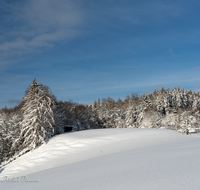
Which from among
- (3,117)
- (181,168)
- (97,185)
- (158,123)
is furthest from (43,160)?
(158,123)

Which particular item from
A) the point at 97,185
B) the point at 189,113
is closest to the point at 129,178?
the point at 97,185

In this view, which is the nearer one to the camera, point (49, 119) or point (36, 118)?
point (36, 118)

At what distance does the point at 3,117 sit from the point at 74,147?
26060 mm

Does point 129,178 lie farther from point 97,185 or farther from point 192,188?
point 192,188

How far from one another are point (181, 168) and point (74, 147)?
44.8 ft

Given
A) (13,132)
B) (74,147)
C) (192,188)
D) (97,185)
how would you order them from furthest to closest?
(13,132) < (74,147) < (97,185) < (192,188)

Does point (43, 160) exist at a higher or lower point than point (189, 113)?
lower

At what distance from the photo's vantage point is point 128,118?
59.1 meters

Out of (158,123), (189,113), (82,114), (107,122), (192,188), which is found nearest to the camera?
(192,188)

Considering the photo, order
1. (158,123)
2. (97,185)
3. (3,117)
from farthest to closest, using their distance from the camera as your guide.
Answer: (158,123), (3,117), (97,185)

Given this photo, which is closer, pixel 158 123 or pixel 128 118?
pixel 158 123

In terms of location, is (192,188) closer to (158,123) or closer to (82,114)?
(158,123)

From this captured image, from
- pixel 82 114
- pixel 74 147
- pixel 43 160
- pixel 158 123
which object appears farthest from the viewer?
pixel 82 114

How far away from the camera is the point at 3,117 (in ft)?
119
